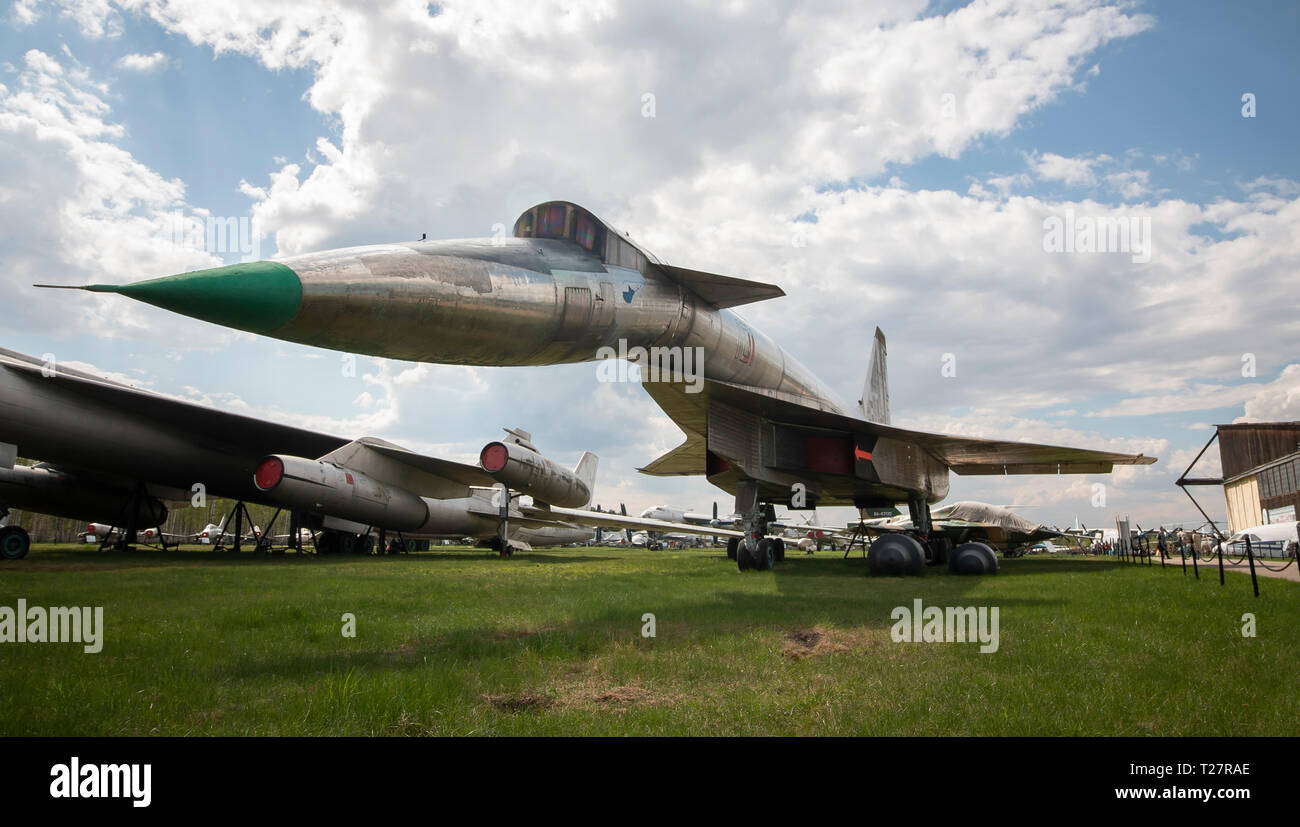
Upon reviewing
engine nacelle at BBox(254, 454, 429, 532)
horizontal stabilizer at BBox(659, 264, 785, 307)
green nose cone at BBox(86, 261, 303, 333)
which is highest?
horizontal stabilizer at BBox(659, 264, 785, 307)

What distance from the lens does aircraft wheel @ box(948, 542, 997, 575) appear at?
12242 millimetres

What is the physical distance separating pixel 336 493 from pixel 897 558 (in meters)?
13.3

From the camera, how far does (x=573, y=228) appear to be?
271 inches

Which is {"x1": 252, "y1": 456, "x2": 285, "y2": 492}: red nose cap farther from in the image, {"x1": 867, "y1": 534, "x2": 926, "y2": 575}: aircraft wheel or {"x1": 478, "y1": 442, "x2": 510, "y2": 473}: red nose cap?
{"x1": 867, "y1": 534, "x2": 926, "y2": 575}: aircraft wheel

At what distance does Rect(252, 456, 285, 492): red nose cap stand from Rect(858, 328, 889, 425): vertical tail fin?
15932 mm

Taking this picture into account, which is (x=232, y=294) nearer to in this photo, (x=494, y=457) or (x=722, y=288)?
(x=722, y=288)

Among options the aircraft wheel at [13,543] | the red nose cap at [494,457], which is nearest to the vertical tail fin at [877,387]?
the red nose cap at [494,457]

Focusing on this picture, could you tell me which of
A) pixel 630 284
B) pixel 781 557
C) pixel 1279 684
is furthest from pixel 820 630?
pixel 781 557

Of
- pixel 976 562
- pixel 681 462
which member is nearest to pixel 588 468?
pixel 681 462

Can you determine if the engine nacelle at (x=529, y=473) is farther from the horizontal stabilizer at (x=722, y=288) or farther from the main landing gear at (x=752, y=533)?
the horizontal stabilizer at (x=722, y=288)

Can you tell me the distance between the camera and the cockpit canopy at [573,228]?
6746 millimetres

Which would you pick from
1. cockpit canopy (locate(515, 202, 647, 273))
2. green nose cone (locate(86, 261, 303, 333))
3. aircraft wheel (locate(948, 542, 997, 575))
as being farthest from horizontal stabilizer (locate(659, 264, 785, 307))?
aircraft wheel (locate(948, 542, 997, 575))

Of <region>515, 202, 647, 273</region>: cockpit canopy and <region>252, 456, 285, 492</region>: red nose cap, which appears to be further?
<region>252, 456, 285, 492</region>: red nose cap
